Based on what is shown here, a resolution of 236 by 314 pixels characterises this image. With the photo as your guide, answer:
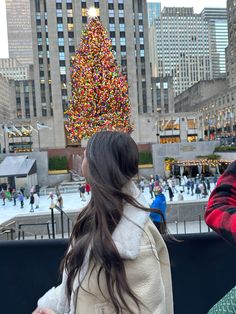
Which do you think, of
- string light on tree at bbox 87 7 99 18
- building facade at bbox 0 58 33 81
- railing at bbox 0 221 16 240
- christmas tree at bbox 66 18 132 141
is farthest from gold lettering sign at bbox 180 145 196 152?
building facade at bbox 0 58 33 81

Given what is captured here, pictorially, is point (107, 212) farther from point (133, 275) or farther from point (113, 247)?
point (133, 275)

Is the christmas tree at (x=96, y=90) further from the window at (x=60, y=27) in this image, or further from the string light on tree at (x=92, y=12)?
the window at (x=60, y=27)

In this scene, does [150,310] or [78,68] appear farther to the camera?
[78,68]

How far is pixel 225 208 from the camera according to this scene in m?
1.27

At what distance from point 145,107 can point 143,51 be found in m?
12.3

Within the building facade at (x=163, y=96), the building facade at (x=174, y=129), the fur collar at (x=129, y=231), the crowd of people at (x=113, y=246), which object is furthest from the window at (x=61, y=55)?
the fur collar at (x=129, y=231)

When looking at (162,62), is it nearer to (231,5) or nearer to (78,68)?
(231,5)

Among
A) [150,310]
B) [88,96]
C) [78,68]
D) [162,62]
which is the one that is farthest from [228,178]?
[162,62]

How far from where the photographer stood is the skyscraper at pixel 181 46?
17200 centimetres

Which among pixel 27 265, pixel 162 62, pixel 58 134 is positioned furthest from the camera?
pixel 162 62

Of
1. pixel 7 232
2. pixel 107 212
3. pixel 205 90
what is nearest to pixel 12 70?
pixel 205 90

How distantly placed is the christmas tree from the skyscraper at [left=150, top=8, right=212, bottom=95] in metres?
149

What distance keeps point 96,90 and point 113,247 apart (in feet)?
88.2

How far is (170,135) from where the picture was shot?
67500mm
